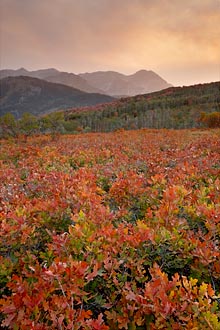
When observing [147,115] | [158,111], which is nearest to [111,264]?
[147,115]

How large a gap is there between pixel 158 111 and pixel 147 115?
17.1 feet

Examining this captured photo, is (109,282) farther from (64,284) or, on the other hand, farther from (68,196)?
(68,196)

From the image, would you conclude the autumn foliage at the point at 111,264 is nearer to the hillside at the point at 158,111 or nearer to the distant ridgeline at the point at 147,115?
the distant ridgeline at the point at 147,115

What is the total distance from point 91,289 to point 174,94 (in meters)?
99.0

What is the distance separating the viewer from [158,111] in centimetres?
7025

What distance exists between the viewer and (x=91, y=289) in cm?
226

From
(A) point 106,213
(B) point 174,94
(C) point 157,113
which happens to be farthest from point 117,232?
(B) point 174,94

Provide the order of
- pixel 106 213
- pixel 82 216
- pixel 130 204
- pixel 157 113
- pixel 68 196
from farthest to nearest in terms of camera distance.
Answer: pixel 157 113, pixel 130 204, pixel 68 196, pixel 106 213, pixel 82 216

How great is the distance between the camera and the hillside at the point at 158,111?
60.6 metres

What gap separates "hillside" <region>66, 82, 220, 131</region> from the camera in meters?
60.6

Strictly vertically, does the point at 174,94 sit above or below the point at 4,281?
above

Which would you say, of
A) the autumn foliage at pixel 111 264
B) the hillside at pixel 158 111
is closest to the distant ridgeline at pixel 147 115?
the hillside at pixel 158 111

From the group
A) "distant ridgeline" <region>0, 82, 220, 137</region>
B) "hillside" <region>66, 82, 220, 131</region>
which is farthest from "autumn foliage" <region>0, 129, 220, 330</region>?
"hillside" <region>66, 82, 220, 131</region>

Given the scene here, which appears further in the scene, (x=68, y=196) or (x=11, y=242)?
(x=68, y=196)
